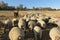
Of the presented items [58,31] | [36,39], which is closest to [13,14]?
[36,39]

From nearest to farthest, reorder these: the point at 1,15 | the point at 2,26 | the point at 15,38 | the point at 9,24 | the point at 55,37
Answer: the point at 55,37 → the point at 15,38 → the point at 9,24 → the point at 2,26 → the point at 1,15

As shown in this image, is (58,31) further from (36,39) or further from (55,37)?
(36,39)

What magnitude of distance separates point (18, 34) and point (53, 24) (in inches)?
436

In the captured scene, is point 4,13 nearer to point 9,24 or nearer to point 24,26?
point 9,24

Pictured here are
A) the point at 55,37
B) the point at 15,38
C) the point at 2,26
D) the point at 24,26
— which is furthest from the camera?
the point at 2,26

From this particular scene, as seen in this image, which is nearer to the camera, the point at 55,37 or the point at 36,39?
the point at 55,37

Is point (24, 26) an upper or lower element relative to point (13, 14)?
upper

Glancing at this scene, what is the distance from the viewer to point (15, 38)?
9812 millimetres

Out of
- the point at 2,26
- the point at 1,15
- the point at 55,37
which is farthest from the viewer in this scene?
the point at 1,15

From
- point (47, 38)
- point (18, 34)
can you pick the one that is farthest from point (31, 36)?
point (18, 34)

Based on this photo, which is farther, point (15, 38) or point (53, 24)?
point (53, 24)

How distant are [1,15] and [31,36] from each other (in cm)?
2527

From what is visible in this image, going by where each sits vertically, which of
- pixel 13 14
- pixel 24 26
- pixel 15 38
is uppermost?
pixel 15 38

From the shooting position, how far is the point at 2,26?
19656 mm
